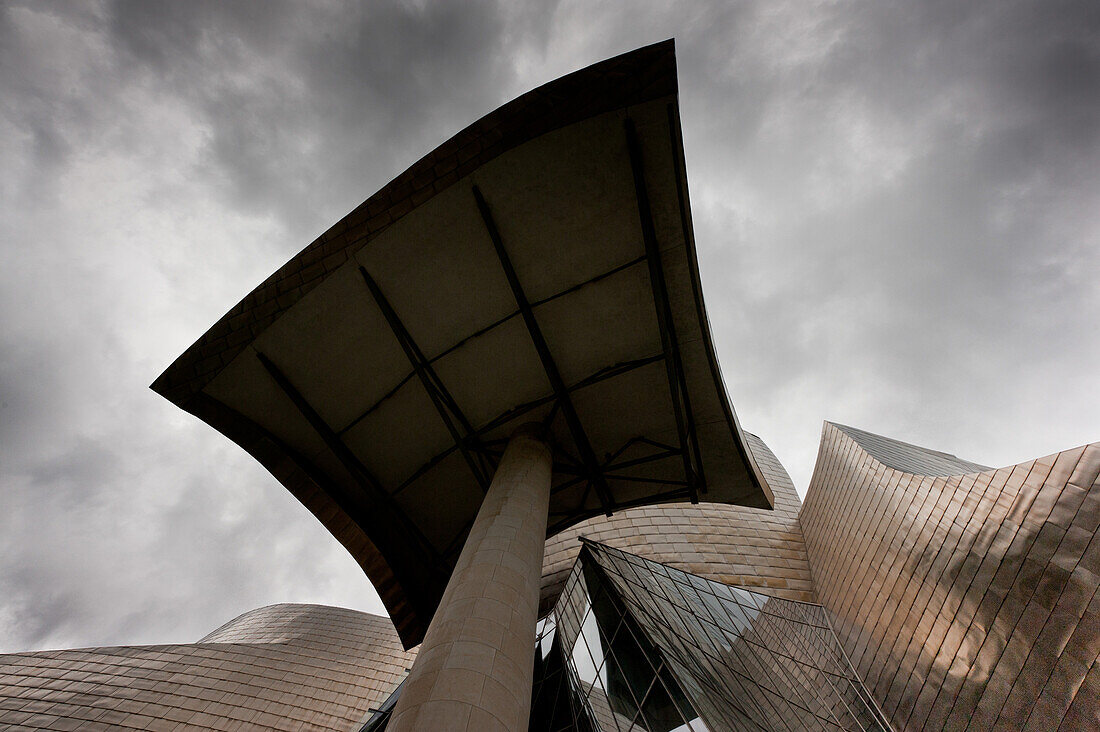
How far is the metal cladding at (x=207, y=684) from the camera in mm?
15578

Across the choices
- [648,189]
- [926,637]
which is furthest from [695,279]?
[926,637]

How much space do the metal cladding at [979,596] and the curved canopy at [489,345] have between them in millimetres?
5348

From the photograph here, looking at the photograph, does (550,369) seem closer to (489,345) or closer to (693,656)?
(489,345)

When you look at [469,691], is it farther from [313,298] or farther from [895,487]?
[895,487]

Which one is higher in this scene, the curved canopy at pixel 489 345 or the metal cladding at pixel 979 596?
the curved canopy at pixel 489 345

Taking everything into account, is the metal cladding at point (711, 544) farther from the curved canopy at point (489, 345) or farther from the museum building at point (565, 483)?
the curved canopy at point (489, 345)

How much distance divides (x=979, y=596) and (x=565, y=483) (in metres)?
10.4

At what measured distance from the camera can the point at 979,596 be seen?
12453 mm

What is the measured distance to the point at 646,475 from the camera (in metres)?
13.5

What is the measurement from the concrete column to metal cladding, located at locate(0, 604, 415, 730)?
16407 millimetres

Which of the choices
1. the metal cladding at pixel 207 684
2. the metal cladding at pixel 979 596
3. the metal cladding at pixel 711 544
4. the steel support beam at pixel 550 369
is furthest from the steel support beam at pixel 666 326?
the metal cladding at pixel 207 684

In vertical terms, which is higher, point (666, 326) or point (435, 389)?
point (435, 389)

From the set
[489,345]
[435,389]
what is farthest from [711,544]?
[435,389]

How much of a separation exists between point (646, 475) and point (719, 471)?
6.09 feet
